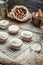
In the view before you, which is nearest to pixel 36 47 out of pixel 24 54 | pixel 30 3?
pixel 24 54

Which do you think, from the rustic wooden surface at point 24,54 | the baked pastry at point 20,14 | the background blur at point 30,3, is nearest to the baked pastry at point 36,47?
the rustic wooden surface at point 24,54

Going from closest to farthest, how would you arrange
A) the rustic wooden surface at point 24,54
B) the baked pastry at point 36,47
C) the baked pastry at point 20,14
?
the rustic wooden surface at point 24,54
the baked pastry at point 36,47
the baked pastry at point 20,14

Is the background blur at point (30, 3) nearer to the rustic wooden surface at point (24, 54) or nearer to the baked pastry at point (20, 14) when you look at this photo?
the baked pastry at point (20, 14)

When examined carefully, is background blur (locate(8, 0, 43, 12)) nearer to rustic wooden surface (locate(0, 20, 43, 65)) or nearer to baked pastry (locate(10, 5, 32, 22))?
baked pastry (locate(10, 5, 32, 22))

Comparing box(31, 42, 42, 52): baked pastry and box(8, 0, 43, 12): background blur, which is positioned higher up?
box(8, 0, 43, 12): background blur

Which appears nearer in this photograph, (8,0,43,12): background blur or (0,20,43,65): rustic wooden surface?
(0,20,43,65): rustic wooden surface

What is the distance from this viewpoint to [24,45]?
1928mm

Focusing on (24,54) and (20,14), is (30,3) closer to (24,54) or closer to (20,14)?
(20,14)

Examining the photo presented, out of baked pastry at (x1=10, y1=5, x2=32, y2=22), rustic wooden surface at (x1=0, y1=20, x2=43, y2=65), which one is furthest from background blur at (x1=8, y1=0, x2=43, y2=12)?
rustic wooden surface at (x1=0, y1=20, x2=43, y2=65)

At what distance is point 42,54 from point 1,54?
0.46 metres

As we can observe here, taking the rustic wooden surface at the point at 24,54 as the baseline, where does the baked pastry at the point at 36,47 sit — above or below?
above

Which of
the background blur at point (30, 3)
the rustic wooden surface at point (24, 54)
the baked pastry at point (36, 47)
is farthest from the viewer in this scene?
the background blur at point (30, 3)

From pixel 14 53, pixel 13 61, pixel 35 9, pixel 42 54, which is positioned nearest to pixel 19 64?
pixel 13 61

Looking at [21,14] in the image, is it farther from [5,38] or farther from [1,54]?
[1,54]
